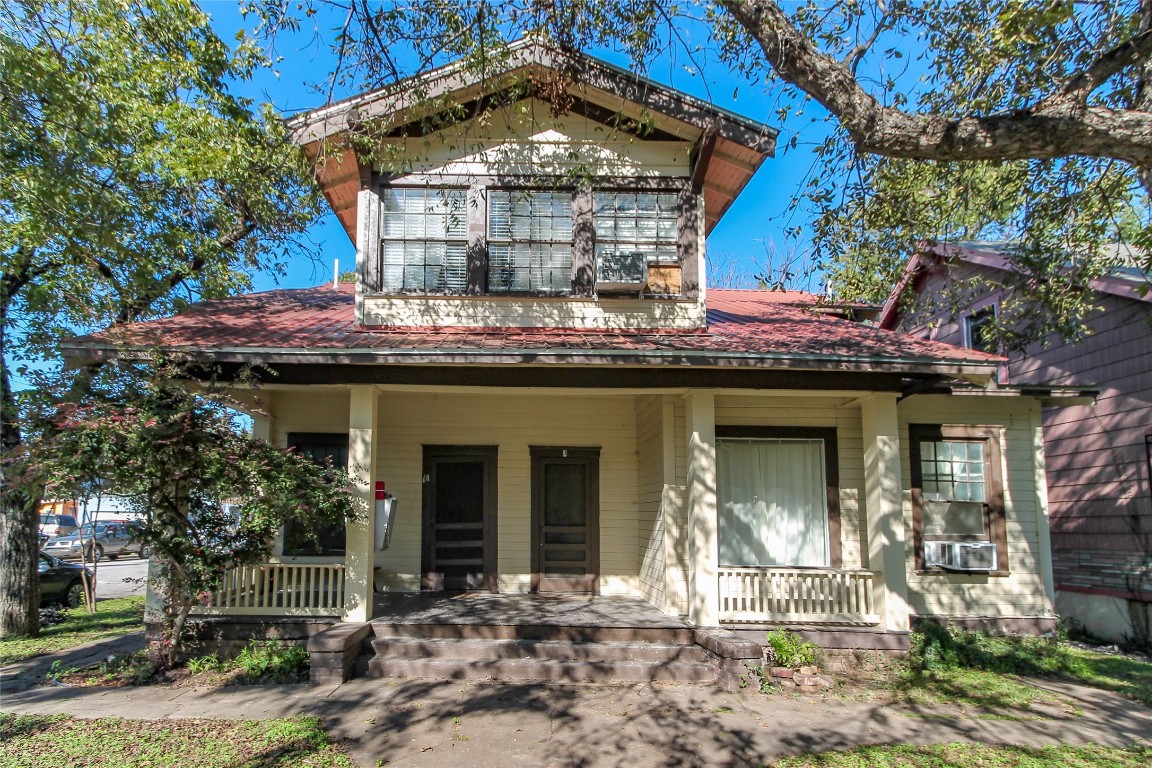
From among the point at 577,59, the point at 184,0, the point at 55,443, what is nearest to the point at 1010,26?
the point at 577,59

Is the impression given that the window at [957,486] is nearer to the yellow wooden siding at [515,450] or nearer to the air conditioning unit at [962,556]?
the air conditioning unit at [962,556]

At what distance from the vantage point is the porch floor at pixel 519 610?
7.69m

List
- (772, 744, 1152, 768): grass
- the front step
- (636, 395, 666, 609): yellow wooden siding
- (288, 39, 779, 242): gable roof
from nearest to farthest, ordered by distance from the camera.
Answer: (772, 744, 1152, 768): grass → the front step → (288, 39, 779, 242): gable roof → (636, 395, 666, 609): yellow wooden siding

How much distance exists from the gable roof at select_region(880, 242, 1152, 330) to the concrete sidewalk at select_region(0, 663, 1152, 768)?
152 inches

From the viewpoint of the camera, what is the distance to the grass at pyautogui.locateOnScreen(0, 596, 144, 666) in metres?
8.48

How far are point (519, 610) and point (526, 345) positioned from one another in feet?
10.3

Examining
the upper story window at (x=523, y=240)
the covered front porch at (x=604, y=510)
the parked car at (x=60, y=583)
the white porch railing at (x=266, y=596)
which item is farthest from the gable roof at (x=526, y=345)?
the parked car at (x=60, y=583)

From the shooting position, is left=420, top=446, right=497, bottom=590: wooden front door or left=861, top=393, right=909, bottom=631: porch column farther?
left=420, top=446, right=497, bottom=590: wooden front door

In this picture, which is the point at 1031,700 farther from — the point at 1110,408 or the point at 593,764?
the point at 1110,408

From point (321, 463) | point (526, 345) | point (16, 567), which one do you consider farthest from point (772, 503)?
point (16, 567)

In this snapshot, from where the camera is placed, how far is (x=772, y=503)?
8.98 m

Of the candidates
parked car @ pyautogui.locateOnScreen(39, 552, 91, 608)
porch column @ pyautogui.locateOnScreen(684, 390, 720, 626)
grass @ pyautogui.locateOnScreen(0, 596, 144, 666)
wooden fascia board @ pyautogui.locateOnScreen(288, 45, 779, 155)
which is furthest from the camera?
parked car @ pyautogui.locateOnScreen(39, 552, 91, 608)

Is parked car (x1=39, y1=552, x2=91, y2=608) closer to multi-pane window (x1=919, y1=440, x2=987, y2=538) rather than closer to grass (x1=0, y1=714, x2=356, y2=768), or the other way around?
grass (x1=0, y1=714, x2=356, y2=768)

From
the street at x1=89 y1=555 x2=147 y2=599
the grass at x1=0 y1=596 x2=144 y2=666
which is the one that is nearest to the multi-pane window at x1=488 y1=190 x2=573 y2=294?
the grass at x1=0 y1=596 x2=144 y2=666
